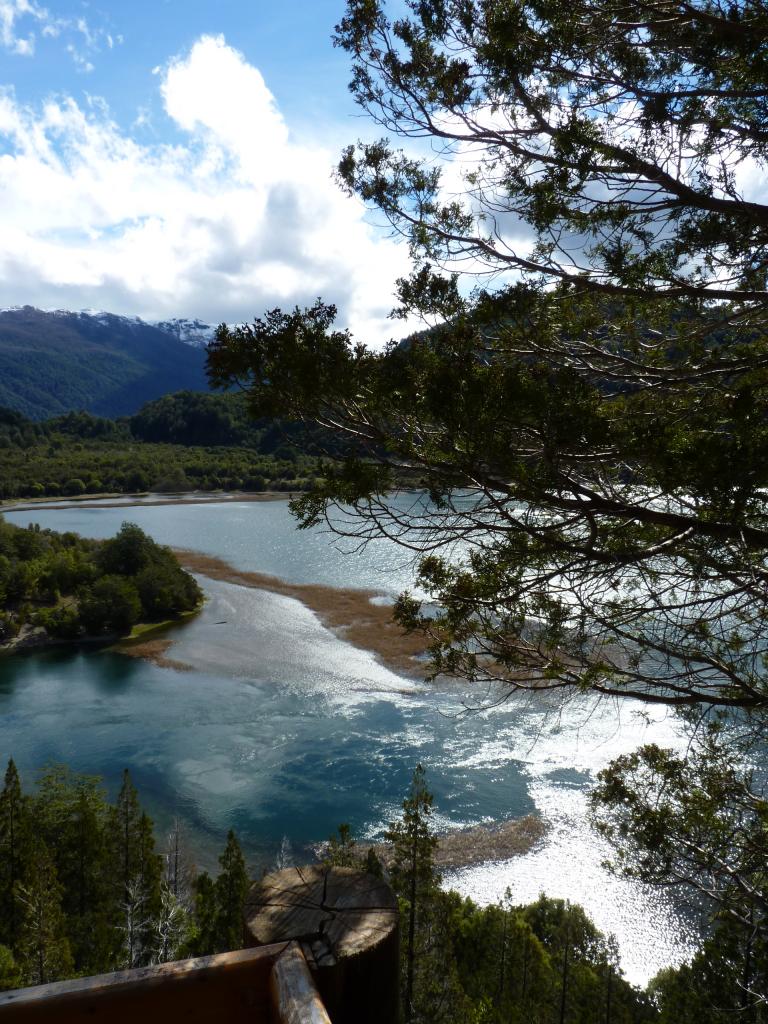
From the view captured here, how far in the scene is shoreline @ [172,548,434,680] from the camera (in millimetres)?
21953

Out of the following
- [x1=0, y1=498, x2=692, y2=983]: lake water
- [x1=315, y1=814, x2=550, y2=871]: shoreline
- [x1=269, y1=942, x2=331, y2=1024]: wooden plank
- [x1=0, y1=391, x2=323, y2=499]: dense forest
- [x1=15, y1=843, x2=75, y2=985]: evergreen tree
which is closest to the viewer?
[x1=269, y1=942, x2=331, y2=1024]: wooden plank

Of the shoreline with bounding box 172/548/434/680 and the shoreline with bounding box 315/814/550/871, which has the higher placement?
the shoreline with bounding box 172/548/434/680

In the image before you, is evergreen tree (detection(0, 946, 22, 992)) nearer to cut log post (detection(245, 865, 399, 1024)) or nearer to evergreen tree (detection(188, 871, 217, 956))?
evergreen tree (detection(188, 871, 217, 956))

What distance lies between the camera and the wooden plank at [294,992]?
117 centimetres

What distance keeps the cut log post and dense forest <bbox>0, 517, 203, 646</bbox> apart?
27575 mm

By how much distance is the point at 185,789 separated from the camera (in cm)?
1385

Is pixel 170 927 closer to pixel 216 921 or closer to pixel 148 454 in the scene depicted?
pixel 216 921

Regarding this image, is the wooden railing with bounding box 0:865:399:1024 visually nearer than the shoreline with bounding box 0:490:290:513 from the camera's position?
Yes

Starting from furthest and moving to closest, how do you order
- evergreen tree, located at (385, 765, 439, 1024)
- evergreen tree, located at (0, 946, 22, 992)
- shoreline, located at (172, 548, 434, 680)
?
shoreline, located at (172, 548, 434, 680)
evergreen tree, located at (385, 765, 439, 1024)
evergreen tree, located at (0, 946, 22, 992)

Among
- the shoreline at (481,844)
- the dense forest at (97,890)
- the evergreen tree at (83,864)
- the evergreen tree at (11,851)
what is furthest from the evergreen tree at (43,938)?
the shoreline at (481,844)

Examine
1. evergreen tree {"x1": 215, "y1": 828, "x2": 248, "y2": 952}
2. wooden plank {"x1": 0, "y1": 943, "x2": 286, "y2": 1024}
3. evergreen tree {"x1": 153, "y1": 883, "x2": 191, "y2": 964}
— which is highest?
wooden plank {"x1": 0, "y1": 943, "x2": 286, "y2": 1024}

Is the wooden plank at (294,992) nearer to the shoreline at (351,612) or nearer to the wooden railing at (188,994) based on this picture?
the wooden railing at (188,994)

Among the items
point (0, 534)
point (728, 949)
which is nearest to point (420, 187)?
point (728, 949)

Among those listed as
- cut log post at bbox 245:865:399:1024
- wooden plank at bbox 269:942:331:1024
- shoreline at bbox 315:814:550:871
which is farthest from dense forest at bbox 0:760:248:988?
wooden plank at bbox 269:942:331:1024
